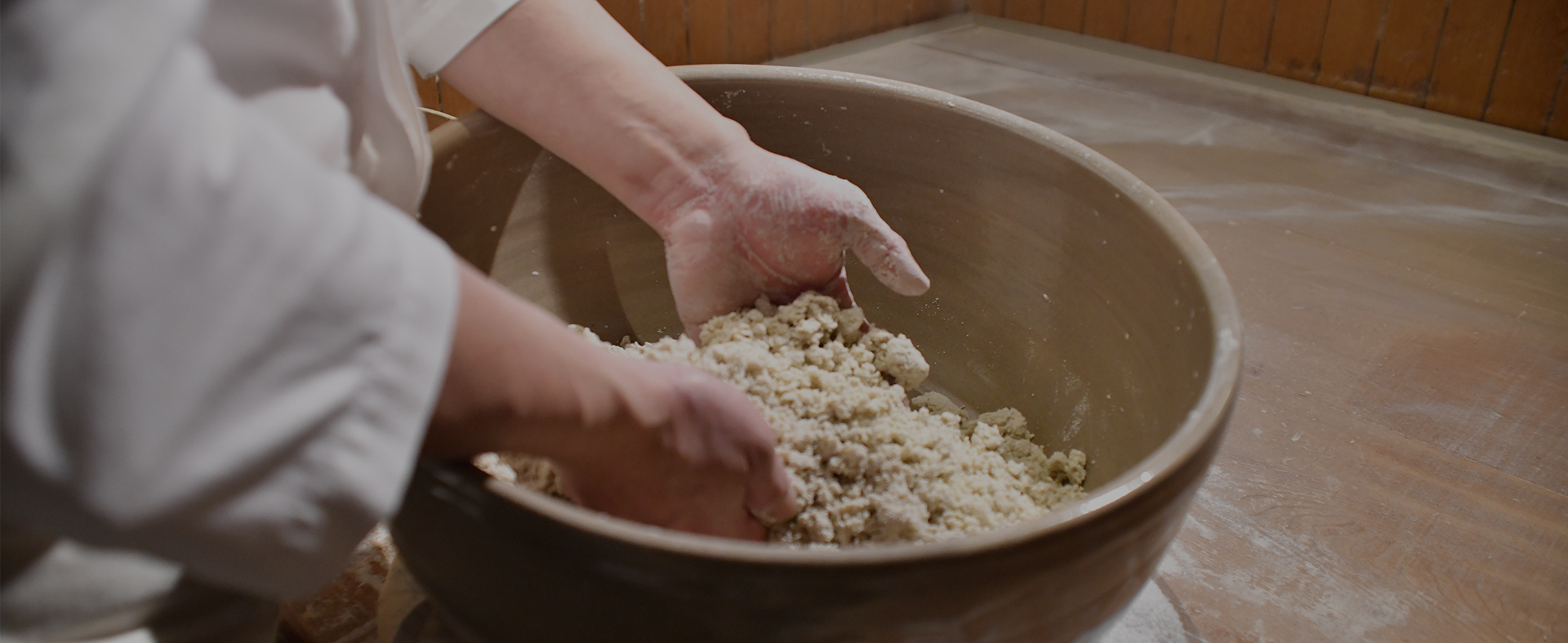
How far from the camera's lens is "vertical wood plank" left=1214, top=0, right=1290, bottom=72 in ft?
5.76

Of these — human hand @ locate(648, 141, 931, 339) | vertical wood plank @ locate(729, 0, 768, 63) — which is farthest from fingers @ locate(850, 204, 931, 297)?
vertical wood plank @ locate(729, 0, 768, 63)

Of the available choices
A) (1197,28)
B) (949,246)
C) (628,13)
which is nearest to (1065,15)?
(1197,28)

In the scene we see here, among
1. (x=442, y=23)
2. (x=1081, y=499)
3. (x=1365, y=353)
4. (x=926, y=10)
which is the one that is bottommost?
(x=1365, y=353)

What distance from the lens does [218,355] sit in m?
0.29

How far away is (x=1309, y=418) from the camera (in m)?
0.90

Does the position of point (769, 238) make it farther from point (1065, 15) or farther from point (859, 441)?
point (1065, 15)

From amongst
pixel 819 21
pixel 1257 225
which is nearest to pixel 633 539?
pixel 1257 225

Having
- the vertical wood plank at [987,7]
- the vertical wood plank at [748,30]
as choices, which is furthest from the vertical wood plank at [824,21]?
the vertical wood plank at [987,7]

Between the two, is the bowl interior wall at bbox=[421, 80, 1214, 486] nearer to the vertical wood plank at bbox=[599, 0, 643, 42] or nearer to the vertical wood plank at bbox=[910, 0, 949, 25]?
the vertical wood plank at bbox=[599, 0, 643, 42]

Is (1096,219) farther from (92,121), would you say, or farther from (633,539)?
(92,121)

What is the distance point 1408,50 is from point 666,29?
1220mm

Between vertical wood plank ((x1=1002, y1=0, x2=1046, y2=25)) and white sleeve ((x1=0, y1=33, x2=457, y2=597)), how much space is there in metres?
1.94

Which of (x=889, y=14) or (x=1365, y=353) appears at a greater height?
(x=889, y=14)

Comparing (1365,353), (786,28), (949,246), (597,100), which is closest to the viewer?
(597,100)
